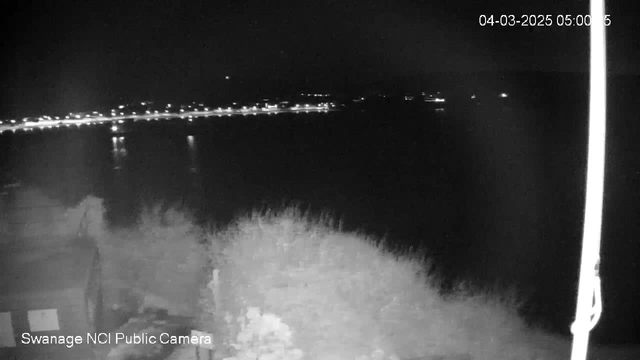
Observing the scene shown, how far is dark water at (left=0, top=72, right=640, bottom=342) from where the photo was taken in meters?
14.6

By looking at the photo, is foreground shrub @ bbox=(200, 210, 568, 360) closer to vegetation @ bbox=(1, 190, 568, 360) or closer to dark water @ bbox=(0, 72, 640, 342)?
vegetation @ bbox=(1, 190, 568, 360)

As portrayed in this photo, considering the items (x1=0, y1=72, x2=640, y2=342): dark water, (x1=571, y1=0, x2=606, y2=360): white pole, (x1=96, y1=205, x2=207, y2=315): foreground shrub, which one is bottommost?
(x1=0, y1=72, x2=640, y2=342): dark water

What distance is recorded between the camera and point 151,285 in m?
9.07

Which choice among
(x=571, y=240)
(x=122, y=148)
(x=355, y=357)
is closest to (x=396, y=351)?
(x=355, y=357)

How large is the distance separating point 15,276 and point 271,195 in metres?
27.1

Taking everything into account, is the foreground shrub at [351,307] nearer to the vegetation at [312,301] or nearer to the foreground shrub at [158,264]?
the vegetation at [312,301]

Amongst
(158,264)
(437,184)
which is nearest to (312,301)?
(158,264)

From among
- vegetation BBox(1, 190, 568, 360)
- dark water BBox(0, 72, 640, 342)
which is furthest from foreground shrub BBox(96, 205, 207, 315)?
dark water BBox(0, 72, 640, 342)

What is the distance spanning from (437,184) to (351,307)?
2835 centimetres

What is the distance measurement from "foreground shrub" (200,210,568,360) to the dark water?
1.69 meters

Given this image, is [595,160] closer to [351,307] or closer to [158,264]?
[351,307]

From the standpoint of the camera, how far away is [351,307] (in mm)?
7426

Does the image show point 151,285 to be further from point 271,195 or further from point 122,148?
point 122,148

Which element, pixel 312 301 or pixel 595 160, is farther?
pixel 312 301
